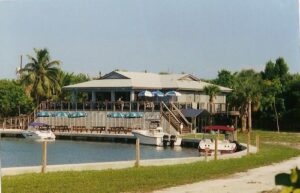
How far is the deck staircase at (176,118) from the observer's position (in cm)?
5331

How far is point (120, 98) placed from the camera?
59.5m

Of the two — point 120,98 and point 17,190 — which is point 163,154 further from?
point 17,190

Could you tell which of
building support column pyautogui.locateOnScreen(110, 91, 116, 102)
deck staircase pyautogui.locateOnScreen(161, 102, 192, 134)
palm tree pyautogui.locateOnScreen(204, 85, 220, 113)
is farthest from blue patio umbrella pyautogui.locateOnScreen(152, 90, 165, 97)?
palm tree pyautogui.locateOnScreen(204, 85, 220, 113)

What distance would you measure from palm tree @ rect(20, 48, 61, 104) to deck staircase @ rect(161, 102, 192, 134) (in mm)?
18049

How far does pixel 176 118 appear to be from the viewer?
53.9 m

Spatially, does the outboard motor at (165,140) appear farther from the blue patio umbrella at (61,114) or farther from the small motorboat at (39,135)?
the blue patio umbrella at (61,114)

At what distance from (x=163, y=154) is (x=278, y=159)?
1542 cm

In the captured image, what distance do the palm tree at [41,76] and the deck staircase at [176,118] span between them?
18.0m

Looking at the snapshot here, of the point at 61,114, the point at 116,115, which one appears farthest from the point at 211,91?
the point at 61,114

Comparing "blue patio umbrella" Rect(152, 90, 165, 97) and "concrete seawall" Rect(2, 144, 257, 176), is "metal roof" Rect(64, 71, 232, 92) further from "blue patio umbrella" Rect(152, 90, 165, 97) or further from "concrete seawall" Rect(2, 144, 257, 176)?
"concrete seawall" Rect(2, 144, 257, 176)

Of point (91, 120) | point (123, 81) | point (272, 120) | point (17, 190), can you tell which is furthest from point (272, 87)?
point (17, 190)

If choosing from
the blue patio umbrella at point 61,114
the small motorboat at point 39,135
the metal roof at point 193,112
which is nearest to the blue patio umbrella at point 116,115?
the blue patio umbrella at point 61,114

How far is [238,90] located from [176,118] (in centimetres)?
638

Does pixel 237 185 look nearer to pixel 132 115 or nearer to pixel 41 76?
pixel 132 115
